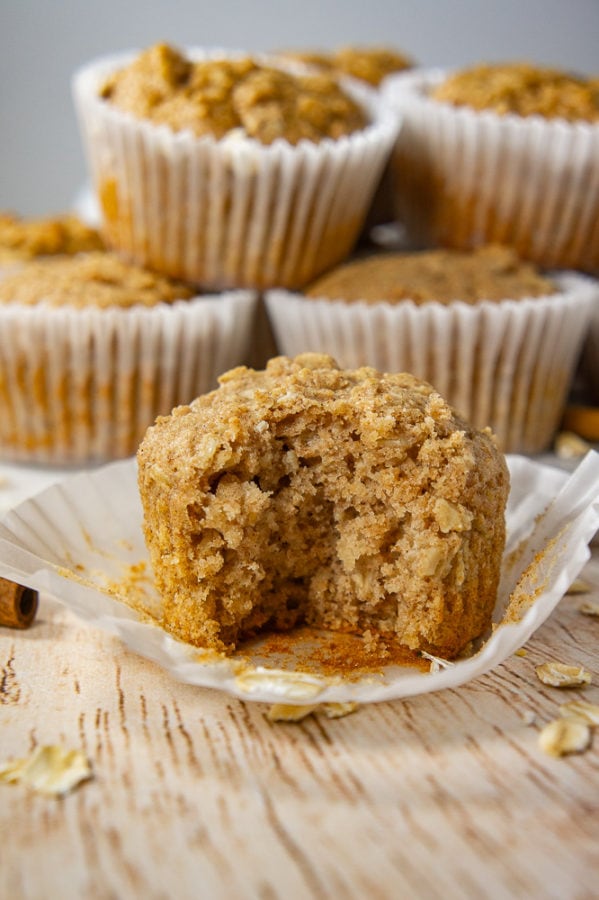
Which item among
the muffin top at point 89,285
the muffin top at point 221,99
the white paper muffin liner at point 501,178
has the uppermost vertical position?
the muffin top at point 221,99

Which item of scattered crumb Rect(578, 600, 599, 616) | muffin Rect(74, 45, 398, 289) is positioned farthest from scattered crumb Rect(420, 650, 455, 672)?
muffin Rect(74, 45, 398, 289)

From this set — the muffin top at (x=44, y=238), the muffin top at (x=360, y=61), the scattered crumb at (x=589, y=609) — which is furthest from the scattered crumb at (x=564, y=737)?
the muffin top at (x=360, y=61)

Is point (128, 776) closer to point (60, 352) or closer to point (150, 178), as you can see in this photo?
point (60, 352)

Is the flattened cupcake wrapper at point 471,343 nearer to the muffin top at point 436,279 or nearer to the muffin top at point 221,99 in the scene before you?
the muffin top at point 436,279

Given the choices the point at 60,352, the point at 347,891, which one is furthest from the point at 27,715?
the point at 60,352

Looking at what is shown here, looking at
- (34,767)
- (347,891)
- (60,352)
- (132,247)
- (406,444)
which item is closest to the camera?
(347,891)
